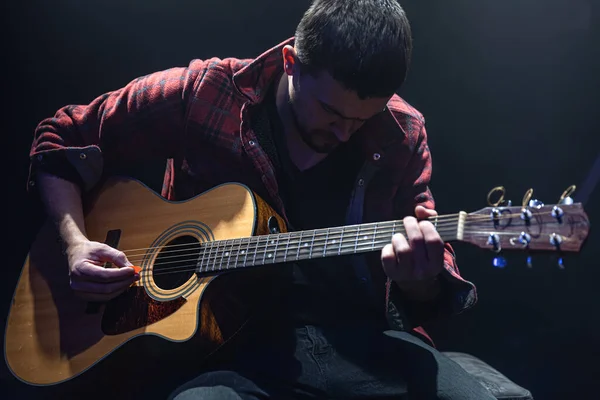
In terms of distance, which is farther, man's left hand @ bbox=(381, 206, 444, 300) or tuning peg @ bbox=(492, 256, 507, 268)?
man's left hand @ bbox=(381, 206, 444, 300)

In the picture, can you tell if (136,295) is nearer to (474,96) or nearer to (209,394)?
(209,394)

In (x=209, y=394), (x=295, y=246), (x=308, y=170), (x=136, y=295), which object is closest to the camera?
(x=209, y=394)

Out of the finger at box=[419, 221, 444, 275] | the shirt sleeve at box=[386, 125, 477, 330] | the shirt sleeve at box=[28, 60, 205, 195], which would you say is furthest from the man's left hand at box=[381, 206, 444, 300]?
the shirt sleeve at box=[28, 60, 205, 195]

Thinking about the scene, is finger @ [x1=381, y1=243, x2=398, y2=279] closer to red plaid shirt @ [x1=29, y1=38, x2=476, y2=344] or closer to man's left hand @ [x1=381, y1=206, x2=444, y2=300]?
man's left hand @ [x1=381, y1=206, x2=444, y2=300]

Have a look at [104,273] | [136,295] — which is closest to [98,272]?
[104,273]

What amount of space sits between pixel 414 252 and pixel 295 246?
1.18 ft

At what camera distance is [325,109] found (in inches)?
58.2

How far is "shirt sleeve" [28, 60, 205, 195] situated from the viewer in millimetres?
1712

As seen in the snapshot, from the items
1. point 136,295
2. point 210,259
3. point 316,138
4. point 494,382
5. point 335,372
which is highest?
point 316,138

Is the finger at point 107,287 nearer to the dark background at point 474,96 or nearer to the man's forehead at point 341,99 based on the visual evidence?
the man's forehead at point 341,99

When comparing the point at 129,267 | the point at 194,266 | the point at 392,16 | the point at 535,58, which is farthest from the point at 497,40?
the point at 129,267

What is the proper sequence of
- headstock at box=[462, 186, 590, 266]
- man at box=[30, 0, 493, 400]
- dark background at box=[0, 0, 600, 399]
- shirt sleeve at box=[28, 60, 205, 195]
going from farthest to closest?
dark background at box=[0, 0, 600, 399], shirt sleeve at box=[28, 60, 205, 195], man at box=[30, 0, 493, 400], headstock at box=[462, 186, 590, 266]

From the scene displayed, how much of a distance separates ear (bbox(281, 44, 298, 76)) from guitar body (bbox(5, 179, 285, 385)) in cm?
44

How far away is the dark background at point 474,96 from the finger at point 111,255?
963 millimetres
